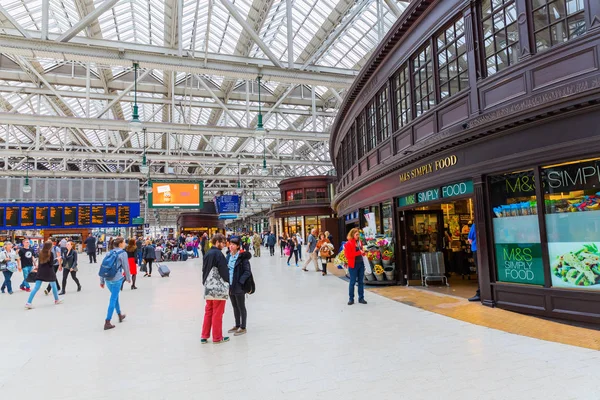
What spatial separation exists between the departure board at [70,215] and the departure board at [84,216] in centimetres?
29

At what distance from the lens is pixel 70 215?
83.5 ft

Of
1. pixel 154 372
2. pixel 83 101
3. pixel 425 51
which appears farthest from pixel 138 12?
pixel 154 372

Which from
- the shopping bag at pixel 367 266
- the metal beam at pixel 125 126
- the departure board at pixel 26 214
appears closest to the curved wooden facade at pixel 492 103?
the shopping bag at pixel 367 266

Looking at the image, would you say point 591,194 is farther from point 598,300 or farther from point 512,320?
point 512,320

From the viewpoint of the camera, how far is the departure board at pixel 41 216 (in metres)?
25.0

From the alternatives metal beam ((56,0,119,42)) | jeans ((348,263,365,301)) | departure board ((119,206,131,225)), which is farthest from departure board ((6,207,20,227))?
jeans ((348,263,365,301))

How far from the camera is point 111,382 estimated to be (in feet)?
14.2

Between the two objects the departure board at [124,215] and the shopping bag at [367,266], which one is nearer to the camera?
the shopping bag at [367,266]

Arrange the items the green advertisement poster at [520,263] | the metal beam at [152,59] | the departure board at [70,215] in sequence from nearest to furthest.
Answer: the green advertisement poster at [520,263] < the metal beam at [152,59] < the departure board at [70,215]

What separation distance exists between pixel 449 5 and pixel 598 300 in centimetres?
616

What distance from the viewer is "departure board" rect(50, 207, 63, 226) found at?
25250mm

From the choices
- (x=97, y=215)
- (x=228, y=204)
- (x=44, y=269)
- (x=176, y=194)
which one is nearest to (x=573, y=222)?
(x=44, y=269)

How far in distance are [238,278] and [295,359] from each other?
166 centimetres

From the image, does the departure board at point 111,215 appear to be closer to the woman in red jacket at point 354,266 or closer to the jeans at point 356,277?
the woman in red jacket at point 354,266
